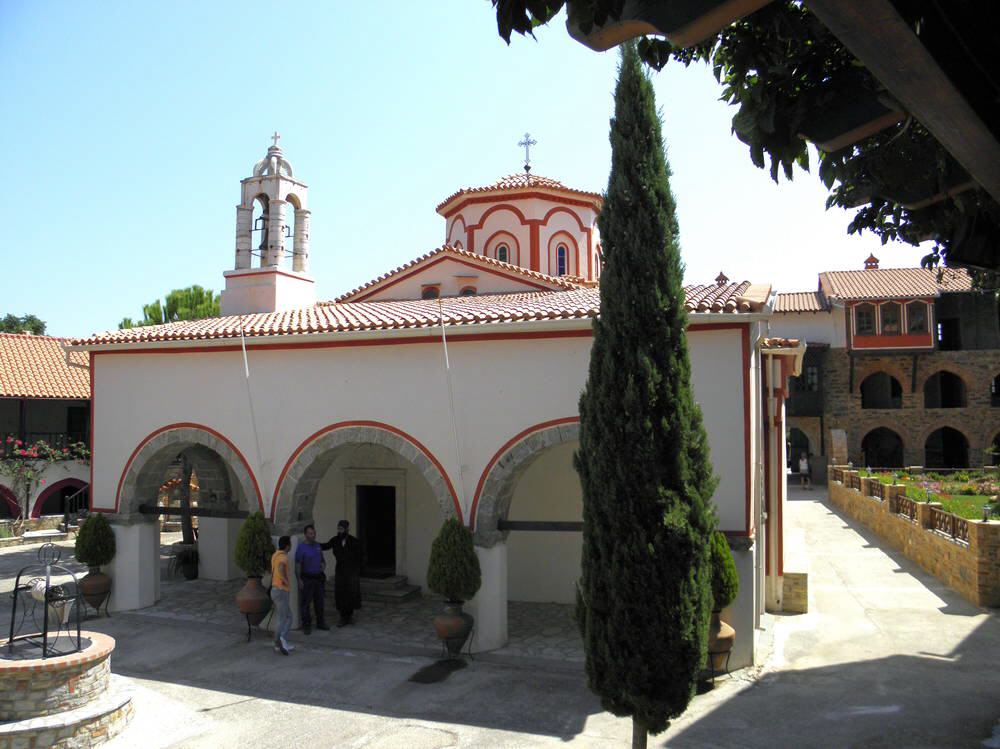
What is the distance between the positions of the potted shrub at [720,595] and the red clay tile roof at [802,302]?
A: 26874 millimetres

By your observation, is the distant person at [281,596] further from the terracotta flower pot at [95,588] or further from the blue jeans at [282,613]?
the terracotta flower pot at [95,588]

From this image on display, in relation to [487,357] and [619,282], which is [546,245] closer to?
[487,357]

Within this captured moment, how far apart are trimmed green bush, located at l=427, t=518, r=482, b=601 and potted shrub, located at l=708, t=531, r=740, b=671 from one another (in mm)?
2687

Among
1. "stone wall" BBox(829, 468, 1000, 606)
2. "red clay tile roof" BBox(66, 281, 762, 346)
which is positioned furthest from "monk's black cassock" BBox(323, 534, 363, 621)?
"stone wall" BBox(829, 468, 1000, 606)

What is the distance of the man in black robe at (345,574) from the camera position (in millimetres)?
10477

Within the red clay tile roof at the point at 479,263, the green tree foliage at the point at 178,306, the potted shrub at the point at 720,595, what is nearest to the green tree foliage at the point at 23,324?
the green tree foliage at the point at 178,306

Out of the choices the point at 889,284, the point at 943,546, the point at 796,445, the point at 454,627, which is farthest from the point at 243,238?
the point at 889,284

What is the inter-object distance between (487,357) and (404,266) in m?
6.97

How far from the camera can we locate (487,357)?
9.54 metres

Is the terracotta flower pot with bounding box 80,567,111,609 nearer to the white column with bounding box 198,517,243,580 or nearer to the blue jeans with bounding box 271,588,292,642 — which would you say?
the white column with bounding box 198,517,243,580

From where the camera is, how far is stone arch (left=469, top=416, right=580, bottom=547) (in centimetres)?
923

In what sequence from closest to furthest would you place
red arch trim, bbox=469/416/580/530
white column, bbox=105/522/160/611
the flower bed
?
red arch trim, bbox=469/416/580/530 → white column, bbox=105/522/160/611 → the flower bed

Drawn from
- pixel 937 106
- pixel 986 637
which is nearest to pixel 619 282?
pixel 937 106

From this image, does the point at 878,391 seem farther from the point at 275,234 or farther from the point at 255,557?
the point at 255,557
